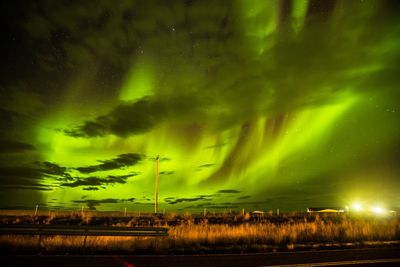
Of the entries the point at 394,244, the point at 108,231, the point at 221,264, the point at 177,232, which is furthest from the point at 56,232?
the point at 394,244

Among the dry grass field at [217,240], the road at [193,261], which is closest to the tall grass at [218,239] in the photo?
the dry grass field at [217,240]

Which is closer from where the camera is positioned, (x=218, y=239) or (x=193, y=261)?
(x=193, y=261)

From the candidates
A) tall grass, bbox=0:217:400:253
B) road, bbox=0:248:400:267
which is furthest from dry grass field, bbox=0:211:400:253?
road, bbox=0:248:400:267

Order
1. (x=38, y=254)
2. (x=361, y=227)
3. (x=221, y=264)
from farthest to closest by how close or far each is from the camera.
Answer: (x=361, y=227) < (x=38, y=254) < (x=221, y=264)

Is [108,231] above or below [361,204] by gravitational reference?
below

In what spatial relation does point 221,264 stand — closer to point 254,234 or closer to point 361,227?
point 254,234

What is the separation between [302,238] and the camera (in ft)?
51.9

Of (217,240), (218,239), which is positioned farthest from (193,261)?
(218,239)

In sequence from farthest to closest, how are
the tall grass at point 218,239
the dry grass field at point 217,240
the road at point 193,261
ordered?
the tall grass at point 218,239 < the dry grass field at point 217,240 < the road at point 193,261

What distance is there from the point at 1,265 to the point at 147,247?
17.8 feet

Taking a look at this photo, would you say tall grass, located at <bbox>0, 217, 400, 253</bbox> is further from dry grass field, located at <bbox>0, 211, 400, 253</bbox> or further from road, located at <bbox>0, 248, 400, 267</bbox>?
road, located at <bbox>0, 248, 400, 267</bbox>

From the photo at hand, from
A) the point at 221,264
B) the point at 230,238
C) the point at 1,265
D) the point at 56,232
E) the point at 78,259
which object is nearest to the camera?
the point at 1,265

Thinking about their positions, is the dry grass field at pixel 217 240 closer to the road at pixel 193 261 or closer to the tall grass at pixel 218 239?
the tall grass at pixel 218 239

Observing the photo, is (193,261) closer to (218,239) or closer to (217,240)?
(217,240)
